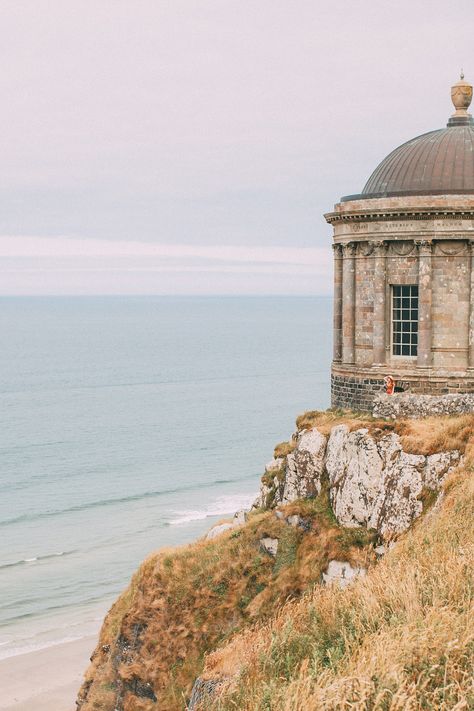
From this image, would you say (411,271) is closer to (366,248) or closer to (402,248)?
(402,248)

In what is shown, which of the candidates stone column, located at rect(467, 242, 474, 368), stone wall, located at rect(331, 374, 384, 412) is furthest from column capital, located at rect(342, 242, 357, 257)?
stone wall, located at rect(331, 374, 384, 412)

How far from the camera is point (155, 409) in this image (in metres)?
107

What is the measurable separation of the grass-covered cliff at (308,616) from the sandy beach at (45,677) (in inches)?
391

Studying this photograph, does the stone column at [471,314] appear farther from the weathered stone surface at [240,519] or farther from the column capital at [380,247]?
the weathered stone surface at [240,519]

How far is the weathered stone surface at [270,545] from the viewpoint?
25.8m

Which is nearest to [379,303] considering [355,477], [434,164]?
[434,164]

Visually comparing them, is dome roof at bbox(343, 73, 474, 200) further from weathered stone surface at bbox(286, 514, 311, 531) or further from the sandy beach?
the sandy beach

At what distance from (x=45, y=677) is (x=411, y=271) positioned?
2445 cm

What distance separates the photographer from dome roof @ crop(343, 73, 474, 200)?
1185 inches

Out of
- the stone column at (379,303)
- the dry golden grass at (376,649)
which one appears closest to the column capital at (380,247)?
the stone column at (379,303)

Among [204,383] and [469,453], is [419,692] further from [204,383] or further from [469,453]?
[204,383]

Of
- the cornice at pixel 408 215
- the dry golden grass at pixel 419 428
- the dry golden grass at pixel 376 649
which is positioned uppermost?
the cornice at pixel 408 215

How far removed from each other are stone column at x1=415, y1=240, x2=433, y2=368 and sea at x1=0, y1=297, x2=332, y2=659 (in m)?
23.6

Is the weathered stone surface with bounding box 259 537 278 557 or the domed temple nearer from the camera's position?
the weathered stone surface with bounding box 259 537 278 557
